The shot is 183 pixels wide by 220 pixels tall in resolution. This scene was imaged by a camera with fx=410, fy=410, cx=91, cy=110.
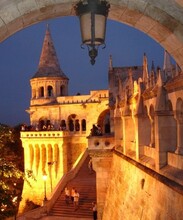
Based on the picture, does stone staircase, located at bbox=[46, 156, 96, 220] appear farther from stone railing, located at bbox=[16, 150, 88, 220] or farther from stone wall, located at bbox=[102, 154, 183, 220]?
stone wall, located at bbox=[102, 154, 183, 220]

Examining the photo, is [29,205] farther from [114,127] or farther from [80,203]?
[114,127]

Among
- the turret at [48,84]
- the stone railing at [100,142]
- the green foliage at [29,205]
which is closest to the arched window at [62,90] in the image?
the turret at [48,84]

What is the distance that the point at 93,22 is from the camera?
3727 mm

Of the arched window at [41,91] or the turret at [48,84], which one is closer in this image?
the turret at [48,84]

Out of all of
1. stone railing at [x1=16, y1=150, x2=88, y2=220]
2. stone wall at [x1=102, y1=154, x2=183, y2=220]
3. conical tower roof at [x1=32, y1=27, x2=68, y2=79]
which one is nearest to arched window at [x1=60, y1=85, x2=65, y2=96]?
conical tower roof at [x1=32, y1=27, x2=68, y2=79]

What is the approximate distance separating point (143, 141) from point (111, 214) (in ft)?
14.5

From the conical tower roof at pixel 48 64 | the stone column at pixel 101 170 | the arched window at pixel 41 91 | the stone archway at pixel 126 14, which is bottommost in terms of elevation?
the stone column at pixel 101 170

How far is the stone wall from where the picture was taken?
9.02m

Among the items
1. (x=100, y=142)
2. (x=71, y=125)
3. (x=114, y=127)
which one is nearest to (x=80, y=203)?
(x=100, y=142)

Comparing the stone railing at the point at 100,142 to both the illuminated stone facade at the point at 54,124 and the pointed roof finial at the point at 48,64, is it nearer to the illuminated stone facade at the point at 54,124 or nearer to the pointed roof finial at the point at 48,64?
the illuminated stone facade at the point at 54,124

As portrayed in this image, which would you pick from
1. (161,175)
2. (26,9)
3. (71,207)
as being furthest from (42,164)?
(26,9)

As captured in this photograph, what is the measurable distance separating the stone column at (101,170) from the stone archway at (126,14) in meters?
15.5

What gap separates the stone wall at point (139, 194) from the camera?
355 inches

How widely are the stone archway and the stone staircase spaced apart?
16.7m
